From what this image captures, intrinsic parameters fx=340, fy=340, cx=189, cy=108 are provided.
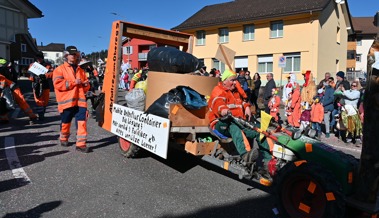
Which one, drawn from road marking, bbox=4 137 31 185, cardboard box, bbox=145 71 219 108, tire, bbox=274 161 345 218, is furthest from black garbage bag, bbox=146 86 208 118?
road marking, bbox=4 137 31 185

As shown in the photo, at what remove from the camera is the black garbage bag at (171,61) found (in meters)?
6.05

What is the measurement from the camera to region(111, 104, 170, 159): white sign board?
4.67 metres

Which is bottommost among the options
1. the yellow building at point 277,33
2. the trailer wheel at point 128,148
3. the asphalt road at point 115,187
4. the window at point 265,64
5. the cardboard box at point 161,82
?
the asphalt road at point 115,187

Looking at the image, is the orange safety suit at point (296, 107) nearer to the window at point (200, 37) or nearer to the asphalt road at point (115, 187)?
the asphalt road at point (115, 187)

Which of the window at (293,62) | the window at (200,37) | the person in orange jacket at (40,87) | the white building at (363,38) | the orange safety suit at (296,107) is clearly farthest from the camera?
the white building at (363,38)

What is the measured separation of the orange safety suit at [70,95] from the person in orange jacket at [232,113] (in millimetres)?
2770

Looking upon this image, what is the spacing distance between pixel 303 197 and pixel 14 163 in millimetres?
4571

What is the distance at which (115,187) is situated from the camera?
4562 millimetres

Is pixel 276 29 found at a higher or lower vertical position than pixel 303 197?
higher

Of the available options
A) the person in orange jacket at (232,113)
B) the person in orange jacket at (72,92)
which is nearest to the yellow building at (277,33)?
the person in orange jacket at (72,92)

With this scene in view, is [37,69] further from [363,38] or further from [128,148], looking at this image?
[363,38]

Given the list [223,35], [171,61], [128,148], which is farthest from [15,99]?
[223,35]

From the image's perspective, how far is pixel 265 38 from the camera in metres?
28.4

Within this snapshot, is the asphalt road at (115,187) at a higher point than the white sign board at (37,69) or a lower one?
lower
